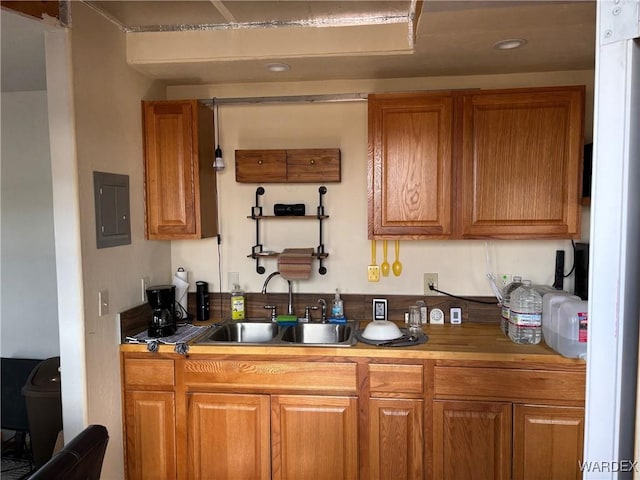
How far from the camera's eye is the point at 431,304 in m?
2.61

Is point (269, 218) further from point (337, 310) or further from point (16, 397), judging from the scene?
point (16, 397)

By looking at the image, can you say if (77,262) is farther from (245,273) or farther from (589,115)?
(589,115)

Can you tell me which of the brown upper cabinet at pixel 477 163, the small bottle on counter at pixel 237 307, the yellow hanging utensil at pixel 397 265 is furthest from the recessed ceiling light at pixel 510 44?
the small bottle on counter at pixel 237 307

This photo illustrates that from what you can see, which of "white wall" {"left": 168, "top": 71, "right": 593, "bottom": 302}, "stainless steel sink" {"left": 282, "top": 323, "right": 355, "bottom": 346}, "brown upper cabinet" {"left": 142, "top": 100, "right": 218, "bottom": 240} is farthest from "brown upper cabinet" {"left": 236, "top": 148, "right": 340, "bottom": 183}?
"stainless steel sink" {"left": 282, "top": 323, "right": 355, "bottom": 346}

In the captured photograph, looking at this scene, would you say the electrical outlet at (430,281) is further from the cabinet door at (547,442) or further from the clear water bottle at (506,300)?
the cabinet door at (547,442)

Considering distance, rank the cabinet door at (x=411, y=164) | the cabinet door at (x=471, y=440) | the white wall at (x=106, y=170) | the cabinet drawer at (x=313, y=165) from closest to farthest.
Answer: the white wall at (x=106, y=170) < the cabinet door at (x=471, y=440) < the cabinet door at (x=411, y=164) < the cabinet drawer at (x=313, y=165)

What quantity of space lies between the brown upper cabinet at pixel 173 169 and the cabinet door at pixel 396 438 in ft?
4.38

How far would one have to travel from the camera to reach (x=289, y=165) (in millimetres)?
2543

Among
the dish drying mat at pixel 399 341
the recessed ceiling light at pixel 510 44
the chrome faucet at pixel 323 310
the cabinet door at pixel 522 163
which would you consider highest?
the recessed ceiling light at pixel 510 44

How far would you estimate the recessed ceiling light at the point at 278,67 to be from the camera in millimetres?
2320

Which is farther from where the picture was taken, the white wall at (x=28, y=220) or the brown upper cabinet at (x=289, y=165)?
the white wall at (x=28, y=220)

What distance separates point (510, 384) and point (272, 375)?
1.11 meters

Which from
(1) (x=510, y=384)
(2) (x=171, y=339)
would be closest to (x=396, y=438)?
(1) (x=510, y=384)

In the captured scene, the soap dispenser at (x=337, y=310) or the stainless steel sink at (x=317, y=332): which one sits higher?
the soap dispenser at (x=337, y=310)
